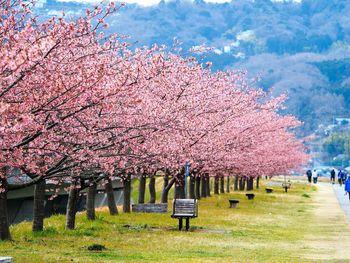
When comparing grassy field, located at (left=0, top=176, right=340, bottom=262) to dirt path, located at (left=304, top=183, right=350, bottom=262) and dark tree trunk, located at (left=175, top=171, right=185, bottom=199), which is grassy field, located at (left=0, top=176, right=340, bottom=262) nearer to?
dirt path, located at (left=304, top=183, right=350, bottom=262)

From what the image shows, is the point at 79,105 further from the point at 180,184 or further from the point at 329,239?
the point at 180,184

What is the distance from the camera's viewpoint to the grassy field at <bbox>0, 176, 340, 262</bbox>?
19.3 m

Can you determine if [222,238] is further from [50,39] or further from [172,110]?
[50,39]

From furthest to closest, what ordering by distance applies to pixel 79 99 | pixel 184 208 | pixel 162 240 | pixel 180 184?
pixel 180 184, pixel 184 208, pixel 162 240, pixel 79 99

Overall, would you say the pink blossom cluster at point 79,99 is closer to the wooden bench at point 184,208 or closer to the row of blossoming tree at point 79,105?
the row of blossoming tree at point 79,105

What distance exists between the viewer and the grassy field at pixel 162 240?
758 inches

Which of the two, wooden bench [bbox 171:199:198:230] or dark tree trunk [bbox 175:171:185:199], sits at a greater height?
dark tree trunk [bbox 175:171:185:199]

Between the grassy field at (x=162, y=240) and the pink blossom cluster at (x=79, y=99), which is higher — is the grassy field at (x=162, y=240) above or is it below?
below

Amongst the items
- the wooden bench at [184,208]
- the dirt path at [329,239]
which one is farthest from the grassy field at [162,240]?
the wooden bench at [184,208]

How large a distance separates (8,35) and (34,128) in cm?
180

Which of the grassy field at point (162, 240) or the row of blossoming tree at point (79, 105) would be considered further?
the grassy field at point (162, 240)

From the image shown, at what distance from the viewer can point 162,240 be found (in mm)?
23703

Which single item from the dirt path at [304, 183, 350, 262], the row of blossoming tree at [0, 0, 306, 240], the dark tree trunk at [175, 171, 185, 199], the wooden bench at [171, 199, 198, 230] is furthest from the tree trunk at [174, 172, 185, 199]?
the wooden bench at [171, 199, 198, 230]

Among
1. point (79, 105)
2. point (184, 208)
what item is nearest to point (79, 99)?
point (79, 105)
